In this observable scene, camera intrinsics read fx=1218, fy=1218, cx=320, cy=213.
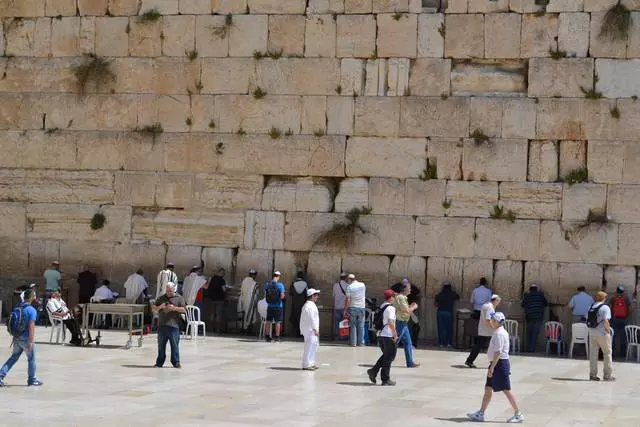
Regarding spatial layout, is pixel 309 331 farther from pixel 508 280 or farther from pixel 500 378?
pixel 508 280

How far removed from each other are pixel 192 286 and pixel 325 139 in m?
3.63

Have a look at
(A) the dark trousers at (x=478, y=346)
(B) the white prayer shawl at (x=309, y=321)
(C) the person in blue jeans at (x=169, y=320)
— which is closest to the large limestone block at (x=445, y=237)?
(A) the dark trousers at (x=478, y=346)

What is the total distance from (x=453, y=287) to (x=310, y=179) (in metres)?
3.33

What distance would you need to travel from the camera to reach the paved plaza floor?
13.4 meters

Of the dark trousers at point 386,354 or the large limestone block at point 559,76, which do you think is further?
the large limestone block at point 559,76

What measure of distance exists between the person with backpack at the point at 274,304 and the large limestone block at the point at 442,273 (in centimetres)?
273

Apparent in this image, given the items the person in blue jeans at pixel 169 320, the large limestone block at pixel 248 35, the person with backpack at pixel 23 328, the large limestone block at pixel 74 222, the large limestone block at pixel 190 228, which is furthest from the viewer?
the large limestone block at pixel 74 222

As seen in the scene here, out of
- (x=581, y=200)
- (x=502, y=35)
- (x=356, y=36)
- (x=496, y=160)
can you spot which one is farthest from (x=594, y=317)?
(x=356, y=36)

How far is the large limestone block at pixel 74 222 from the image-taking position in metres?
23.5

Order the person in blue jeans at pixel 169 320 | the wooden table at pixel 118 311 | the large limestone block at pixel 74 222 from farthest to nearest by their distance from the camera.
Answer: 1. the large limestone block at pixel 74 222
2. the wooden table at pixel 118 311
3. the person in blue jeans at pixel 169 320

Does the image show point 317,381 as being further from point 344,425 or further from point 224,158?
point 224,158

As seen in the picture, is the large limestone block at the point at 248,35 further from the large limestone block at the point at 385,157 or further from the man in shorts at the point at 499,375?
the man in shorts at the point at 499,375

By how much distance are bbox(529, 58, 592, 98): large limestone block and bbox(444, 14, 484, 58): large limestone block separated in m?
1.02

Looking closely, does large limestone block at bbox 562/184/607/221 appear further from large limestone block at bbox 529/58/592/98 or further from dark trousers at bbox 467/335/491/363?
dark trousers at bbox 467/335/491/363
